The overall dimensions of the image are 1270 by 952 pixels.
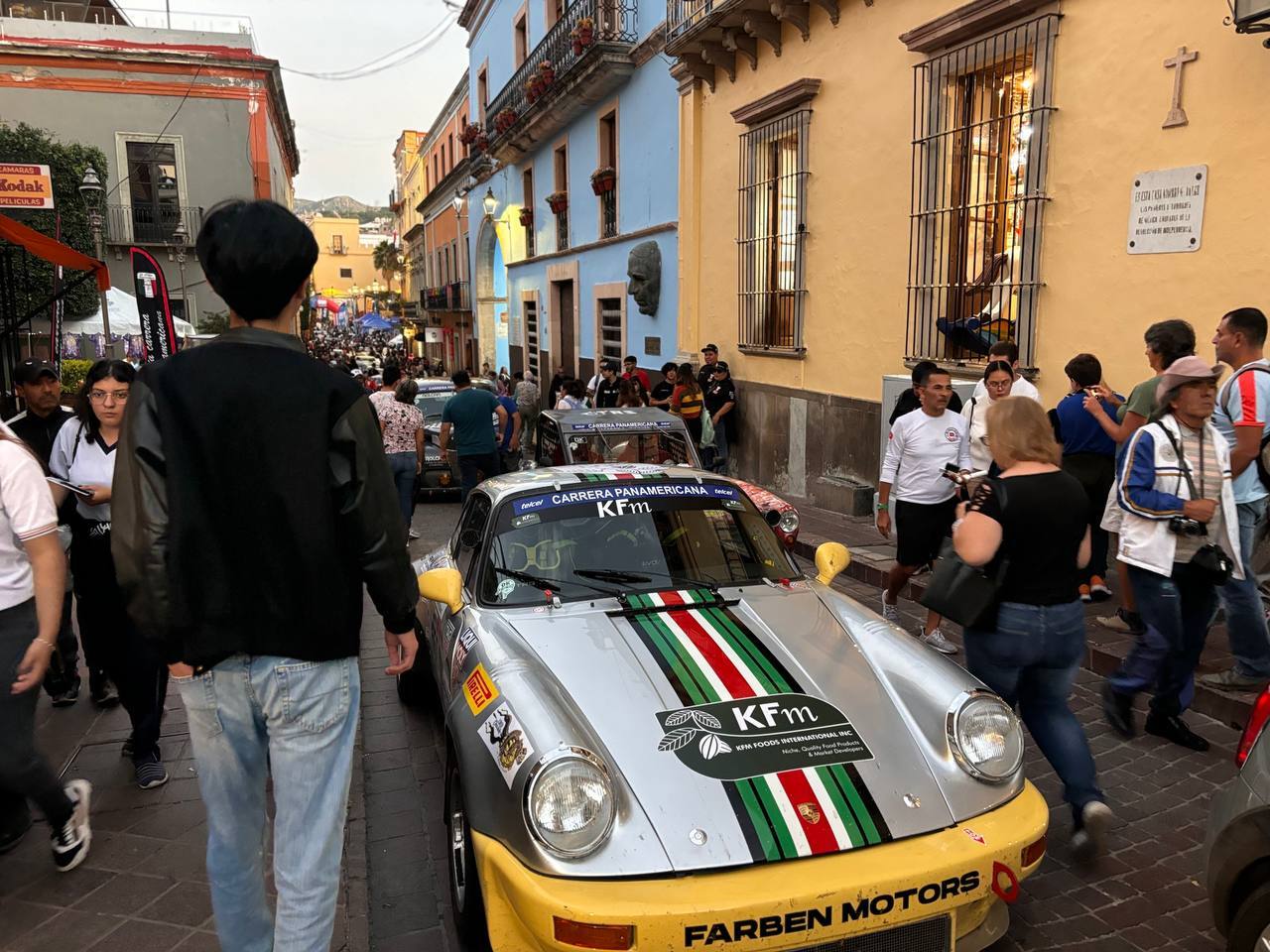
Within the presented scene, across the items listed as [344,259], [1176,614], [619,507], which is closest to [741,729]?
[619,507]

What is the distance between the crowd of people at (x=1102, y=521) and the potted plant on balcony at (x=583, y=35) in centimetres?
1242

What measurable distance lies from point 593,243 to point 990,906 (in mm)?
16598

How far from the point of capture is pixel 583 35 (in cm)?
1560

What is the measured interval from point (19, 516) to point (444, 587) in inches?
57.4

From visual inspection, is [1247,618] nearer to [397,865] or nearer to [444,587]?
Result: [444,587]

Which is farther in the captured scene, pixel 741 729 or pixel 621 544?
pixel 621 544

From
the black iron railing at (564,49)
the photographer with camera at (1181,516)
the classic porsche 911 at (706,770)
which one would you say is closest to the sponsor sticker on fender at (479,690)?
the classic porsche 911 at (706,770)

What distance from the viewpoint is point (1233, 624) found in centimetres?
434

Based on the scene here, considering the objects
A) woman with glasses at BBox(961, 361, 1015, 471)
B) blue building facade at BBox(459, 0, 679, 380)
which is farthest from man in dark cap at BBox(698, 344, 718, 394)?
woman with glasses at BBox(961, 361, 1015, 471)

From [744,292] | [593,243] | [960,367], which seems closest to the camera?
[960,367]

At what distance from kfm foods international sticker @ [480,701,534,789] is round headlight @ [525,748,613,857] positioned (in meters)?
0.12

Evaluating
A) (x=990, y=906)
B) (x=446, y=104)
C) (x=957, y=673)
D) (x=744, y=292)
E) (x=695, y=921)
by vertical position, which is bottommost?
(x=990, y=906)

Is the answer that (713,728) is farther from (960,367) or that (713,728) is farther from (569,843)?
(960,367)

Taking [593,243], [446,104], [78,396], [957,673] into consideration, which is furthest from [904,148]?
[446,104]
